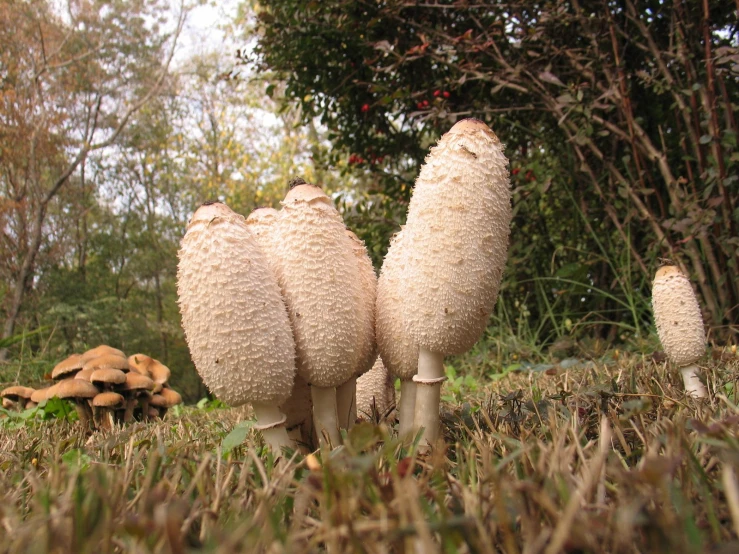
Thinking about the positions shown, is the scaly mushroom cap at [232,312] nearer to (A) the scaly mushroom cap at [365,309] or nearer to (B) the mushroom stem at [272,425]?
(B) the mushroom stem at [272,425]

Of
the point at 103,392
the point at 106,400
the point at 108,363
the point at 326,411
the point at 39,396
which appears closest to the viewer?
the point at 326,411

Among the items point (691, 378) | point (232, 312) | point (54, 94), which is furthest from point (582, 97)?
point (54, 94)

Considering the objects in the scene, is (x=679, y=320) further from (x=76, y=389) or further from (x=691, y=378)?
(x=76, y=389)

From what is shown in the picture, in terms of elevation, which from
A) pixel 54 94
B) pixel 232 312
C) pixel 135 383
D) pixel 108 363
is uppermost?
pixel 54 94

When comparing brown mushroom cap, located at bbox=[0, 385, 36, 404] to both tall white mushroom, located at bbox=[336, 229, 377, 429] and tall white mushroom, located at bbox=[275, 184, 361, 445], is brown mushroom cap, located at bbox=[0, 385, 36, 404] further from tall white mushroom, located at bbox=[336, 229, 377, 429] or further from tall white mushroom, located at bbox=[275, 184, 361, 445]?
tall white mushroom, located at bbox=[275, 184, 361, 445]

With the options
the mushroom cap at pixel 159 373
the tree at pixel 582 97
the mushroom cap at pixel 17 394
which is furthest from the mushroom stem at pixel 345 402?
the mushroom cap at pixel 17 394

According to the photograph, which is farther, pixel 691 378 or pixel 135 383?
pixel 135 383

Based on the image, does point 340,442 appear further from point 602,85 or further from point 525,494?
point 602,85
